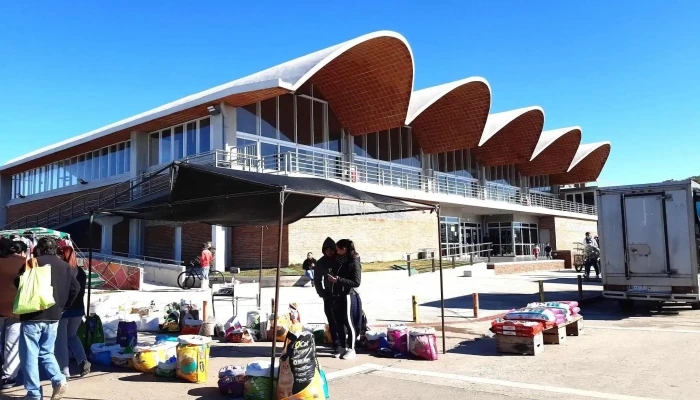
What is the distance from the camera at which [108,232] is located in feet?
87.4

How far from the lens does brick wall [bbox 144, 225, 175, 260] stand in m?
24.9

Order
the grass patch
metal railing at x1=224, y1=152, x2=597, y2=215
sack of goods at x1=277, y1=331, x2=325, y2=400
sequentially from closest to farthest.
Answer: sack of goods at x1=277, y1=331, x2=325, y2=400
the grass patch
metal railing at x1=224, y1=152, x2=597, y2=215

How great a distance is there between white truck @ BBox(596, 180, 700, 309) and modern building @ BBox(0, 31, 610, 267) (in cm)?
1135

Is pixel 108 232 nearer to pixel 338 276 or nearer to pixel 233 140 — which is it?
pixel 233 140

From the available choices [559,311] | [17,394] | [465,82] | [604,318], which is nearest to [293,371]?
[17,394]

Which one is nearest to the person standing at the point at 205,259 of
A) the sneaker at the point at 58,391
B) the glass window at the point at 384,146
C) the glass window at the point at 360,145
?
the sneaker at the point at 58,391

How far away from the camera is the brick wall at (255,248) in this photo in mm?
22109

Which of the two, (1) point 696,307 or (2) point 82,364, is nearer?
(2) point 82,364

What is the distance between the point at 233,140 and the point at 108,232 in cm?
Result: 885

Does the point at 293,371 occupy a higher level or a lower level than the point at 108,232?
lower

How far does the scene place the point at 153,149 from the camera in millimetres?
27453

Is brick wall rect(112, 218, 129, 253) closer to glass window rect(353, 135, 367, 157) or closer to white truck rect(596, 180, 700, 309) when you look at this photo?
glass window rect(353, 135, 367, 157)

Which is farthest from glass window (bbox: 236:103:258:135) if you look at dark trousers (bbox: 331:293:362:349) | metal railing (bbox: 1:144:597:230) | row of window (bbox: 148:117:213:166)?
dark trousers (bbox: 331:293:362:349)

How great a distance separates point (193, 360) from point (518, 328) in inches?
187
